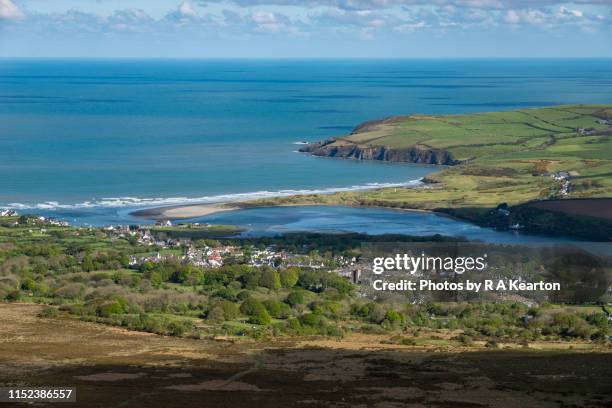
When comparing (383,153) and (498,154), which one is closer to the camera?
(498,154)

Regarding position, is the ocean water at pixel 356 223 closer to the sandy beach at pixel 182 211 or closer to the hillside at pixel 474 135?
the sandy beach at pixel 182 211

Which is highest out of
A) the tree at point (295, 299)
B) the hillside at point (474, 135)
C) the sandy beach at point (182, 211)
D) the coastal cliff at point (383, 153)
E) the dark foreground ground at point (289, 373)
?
the hillside at point (474, 135)

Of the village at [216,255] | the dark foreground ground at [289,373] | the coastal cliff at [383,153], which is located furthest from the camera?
the coastal cliff at [383,153]

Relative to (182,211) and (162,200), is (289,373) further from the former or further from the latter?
(162,200)

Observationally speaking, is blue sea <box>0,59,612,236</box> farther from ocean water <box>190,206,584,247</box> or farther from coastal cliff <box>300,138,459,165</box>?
ocean water <box>190,206,584,247</box>

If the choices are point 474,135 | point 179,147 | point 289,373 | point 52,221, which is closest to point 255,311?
point 289,373

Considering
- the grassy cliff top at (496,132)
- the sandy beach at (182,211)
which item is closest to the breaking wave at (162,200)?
the sandy beach at (182,211)
